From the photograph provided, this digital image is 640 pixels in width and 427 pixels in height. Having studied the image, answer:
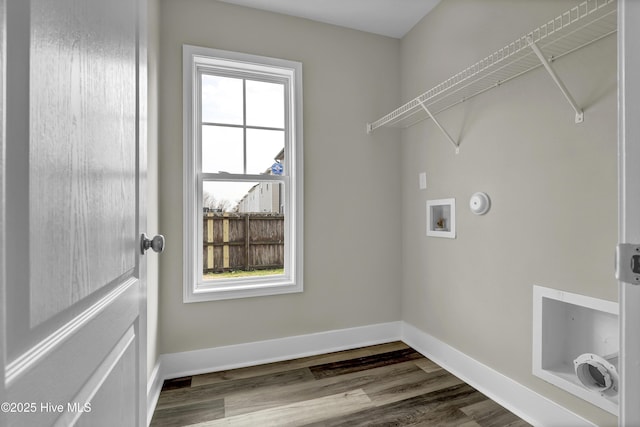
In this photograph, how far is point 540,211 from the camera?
1.49m

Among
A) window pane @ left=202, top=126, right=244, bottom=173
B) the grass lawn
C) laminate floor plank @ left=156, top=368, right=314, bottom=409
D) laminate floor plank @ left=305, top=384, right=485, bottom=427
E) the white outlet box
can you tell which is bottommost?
laminate floor plank @ left=156, top=368, right=314, bottom=409

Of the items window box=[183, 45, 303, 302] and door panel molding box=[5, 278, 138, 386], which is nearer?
door panel molding box=[5, 278, 138, 386]

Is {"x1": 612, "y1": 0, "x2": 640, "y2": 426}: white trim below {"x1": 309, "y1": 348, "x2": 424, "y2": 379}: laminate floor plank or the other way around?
the other way around

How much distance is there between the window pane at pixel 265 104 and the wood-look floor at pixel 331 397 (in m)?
1.74

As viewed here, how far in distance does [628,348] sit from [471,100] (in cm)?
163

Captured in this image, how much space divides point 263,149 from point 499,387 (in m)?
2.09

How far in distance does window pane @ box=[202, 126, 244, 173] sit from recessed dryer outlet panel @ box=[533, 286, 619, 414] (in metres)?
1.95

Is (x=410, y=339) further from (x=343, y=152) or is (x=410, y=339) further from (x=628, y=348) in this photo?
(x=628, y=348)

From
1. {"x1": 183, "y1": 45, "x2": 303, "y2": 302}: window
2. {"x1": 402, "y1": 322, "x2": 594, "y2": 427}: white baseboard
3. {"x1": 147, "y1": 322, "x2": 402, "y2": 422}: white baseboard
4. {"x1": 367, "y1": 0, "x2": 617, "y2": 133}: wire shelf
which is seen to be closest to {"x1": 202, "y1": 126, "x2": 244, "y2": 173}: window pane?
{"x1": 183, "y1": 45, "x2": 303, "y2": 302}: window

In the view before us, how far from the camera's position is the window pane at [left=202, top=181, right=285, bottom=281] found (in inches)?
85.9

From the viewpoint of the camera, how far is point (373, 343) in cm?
242

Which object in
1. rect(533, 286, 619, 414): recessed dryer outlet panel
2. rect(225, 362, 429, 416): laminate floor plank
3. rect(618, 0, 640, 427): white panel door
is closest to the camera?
rect(618, 0, 640, 427): white panel door

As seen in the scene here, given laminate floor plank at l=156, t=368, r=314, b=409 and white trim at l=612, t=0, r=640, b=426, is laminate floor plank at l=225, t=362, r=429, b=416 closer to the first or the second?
laminate floor plank at l=156, t=368, r=314, b=409

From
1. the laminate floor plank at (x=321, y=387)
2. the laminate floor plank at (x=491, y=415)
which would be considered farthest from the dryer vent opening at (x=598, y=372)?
the laminate floor plank at (x=321, y=387)
